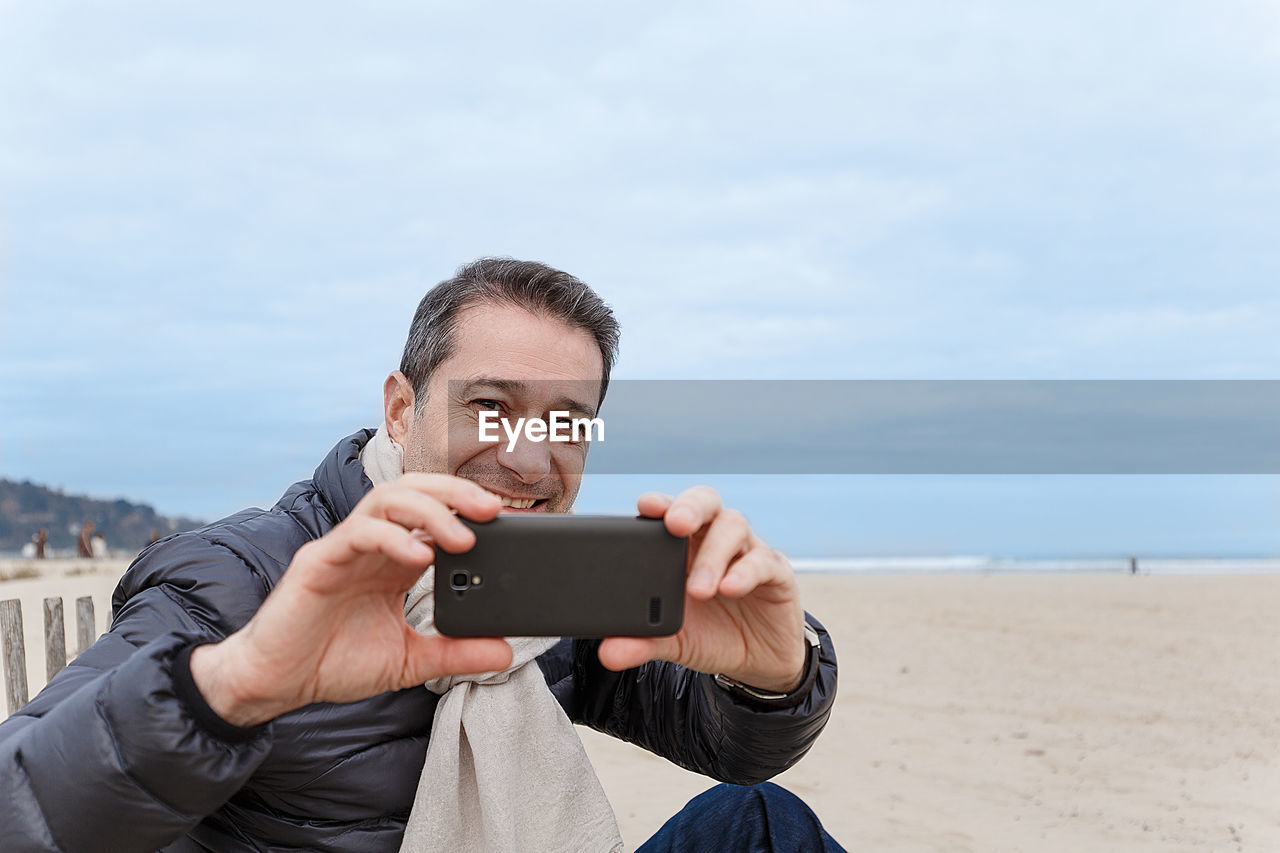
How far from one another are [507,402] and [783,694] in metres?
1.17

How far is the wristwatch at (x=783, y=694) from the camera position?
2326 millimetres

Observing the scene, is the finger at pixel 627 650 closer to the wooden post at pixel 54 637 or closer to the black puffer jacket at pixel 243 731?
the black puffer jacket at pixel 243 731

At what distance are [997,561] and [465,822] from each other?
37.8 metres

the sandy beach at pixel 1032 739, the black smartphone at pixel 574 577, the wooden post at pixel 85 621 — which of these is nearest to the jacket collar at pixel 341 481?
the black smartphone at pixel 574 577

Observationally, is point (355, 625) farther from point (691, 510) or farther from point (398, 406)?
point (398, 406)

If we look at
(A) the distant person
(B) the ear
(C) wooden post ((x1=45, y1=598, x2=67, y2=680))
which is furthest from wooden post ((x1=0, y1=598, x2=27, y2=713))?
(A) the distant person

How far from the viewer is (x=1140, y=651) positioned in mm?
12977

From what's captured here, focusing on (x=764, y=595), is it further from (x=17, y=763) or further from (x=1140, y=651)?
(x=1140, y=651)

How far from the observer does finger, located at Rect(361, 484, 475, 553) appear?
159cm

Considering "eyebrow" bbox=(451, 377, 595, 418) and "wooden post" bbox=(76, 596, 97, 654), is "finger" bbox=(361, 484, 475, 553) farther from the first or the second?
"wooden post" bbox=(76, 596, 97, 654)

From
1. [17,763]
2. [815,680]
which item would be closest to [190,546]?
[17,763]

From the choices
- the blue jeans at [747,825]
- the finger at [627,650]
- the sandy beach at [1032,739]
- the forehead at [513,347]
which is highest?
the forehead at [513,347]

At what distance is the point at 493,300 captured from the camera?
120 inches

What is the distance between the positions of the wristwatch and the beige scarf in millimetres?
529
